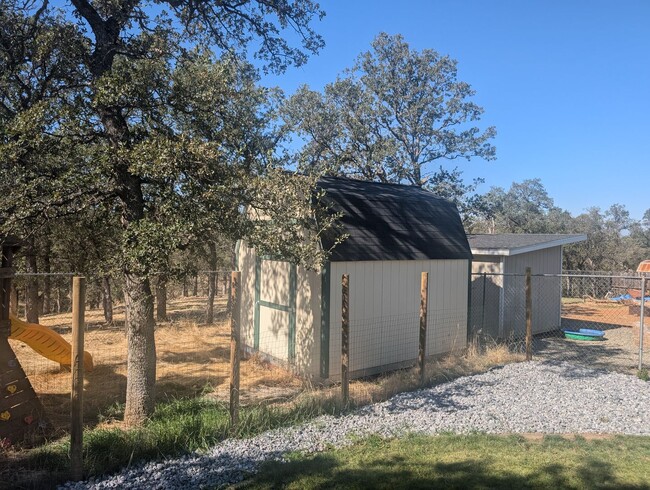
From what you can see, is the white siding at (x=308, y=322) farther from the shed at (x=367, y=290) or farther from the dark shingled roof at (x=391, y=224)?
the dark shingled roof at (x=391, y=224)

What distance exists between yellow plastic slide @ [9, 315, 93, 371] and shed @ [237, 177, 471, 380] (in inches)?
138

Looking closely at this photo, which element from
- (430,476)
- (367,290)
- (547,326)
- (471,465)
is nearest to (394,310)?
(367,290)

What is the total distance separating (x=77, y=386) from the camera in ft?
13.9

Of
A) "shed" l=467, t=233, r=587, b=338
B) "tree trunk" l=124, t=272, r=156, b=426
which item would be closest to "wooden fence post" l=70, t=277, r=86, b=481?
"tree trunk" l=124, t=272, r=156, b=426

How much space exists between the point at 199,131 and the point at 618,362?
8.79 metres

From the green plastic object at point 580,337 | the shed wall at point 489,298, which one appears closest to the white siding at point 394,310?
the shed wall at point 489,298

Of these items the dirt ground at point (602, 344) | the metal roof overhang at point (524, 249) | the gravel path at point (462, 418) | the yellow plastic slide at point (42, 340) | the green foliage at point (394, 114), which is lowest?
the dirt ground at point (602, 344)

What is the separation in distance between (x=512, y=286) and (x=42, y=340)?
10.9 meters

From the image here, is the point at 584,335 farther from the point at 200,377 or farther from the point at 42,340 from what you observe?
the point at 42,340

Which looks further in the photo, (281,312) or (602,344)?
(602,344)

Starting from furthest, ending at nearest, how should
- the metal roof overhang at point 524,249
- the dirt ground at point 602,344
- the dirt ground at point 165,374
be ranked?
the metal roof overhang at point 524,249, the dirt ground at point 602,344, the dirt ground at point 165,374

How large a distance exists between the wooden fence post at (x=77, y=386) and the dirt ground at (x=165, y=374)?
1.68m

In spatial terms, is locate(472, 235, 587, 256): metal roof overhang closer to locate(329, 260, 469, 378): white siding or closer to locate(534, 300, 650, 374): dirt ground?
locate(534, 300, 650, 374): dirt ground

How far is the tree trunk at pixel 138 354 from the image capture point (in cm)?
564
